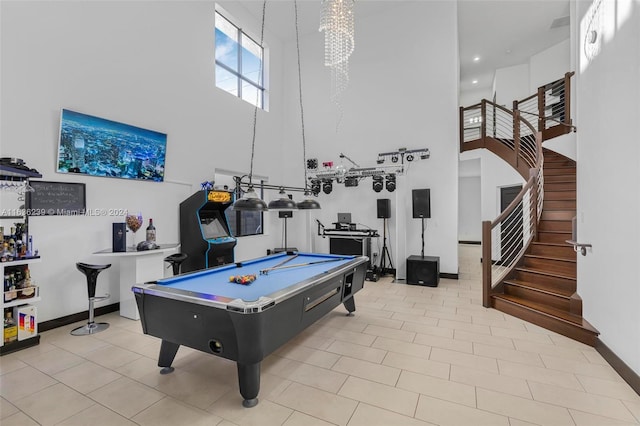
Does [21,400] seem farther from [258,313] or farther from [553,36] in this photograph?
[553,36]

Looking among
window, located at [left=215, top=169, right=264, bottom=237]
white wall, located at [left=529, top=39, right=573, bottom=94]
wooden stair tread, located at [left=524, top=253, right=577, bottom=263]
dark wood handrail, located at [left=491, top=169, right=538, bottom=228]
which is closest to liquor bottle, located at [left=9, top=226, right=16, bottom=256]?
window, located at [left=215, top=169, right=264, bottom=237]

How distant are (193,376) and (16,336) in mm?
2111

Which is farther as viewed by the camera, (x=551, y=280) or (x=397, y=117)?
(x=397, y=117)

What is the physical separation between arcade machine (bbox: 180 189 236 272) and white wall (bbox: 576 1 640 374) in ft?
16.3

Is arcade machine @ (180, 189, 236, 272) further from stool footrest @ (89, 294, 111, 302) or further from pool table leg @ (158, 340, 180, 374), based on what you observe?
pool table leg @ (158, 340, 180, 374)

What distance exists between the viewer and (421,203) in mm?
6184

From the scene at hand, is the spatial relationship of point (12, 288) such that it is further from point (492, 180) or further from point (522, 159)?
point (492, 180)

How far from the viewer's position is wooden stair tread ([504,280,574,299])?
381 cm

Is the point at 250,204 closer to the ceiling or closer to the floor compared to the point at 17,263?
closer to the ceiling

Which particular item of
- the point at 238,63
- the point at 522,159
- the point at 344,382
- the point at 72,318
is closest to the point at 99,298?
the point at 72,318

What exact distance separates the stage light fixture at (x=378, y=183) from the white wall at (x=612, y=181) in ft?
11.5

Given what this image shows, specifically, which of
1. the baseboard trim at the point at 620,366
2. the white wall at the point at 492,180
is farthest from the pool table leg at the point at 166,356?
the white wall at the point at 492,180

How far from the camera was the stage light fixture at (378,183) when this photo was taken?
6.49m

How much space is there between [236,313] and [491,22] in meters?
9.29
